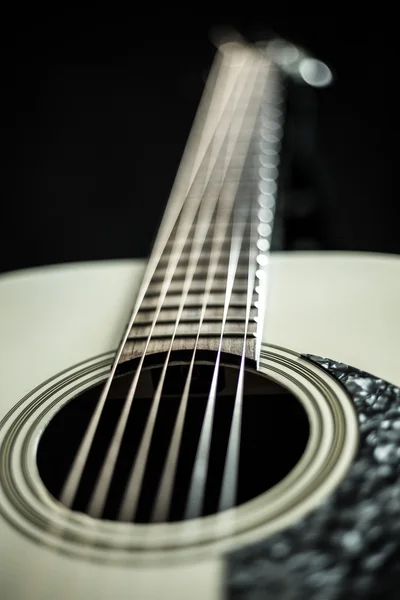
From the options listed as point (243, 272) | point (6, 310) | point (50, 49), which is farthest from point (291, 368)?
point (50, 49)

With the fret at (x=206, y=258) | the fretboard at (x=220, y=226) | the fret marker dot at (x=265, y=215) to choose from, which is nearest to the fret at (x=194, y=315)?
the fretboard at (x=220, y=226)

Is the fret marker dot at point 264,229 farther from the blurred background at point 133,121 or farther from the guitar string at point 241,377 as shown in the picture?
the blurred background at point 133,121

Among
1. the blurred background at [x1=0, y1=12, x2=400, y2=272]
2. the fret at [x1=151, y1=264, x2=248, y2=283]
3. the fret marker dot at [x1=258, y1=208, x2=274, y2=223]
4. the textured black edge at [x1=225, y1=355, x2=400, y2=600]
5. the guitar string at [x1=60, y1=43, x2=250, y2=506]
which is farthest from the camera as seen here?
the blurred background at [x1=0, y1=12, x2=400, y2=272]

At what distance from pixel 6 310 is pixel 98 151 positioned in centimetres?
115

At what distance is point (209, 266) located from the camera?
749mm

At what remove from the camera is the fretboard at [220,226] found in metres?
0.64

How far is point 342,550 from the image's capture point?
369mm

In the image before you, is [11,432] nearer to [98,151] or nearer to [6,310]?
[6,310]

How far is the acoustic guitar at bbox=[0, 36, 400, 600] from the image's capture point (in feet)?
1.22

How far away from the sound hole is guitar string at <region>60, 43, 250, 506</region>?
0.04 ft

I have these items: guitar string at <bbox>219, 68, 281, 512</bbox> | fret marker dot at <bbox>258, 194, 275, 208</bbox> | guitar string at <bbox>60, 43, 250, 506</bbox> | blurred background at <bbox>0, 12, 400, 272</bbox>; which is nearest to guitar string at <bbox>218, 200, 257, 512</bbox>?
guitar string at <bbox>219, 68, 281, 512</bbox>

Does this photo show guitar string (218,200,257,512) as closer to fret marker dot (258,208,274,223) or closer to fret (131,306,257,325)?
fret (131,306,257,325)

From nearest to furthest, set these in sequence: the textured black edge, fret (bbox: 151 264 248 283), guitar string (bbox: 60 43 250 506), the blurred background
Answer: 1. the textured black edge
2. guitar string (bbox: 60 43 250 506)
3. fret (bbox: 151 264 248 283)
4. the blurred background

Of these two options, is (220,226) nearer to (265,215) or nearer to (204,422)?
(265,215)
